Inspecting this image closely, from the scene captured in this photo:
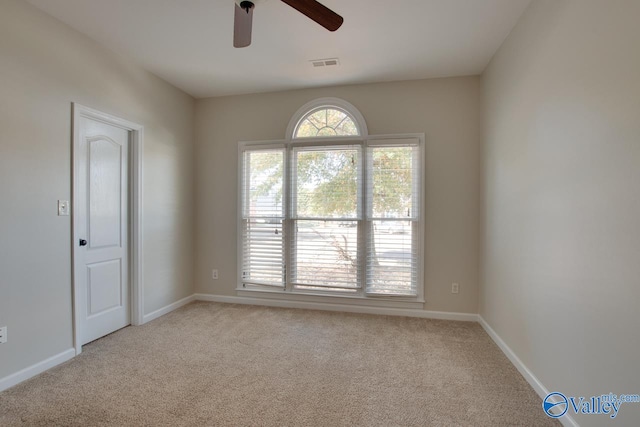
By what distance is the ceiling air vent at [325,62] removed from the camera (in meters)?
3.01

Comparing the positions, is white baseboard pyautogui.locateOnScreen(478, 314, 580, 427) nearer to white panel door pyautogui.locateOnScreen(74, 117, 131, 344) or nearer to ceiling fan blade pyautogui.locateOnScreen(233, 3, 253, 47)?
ceiling fan blade pyautogui.locateOnScreen(233, 3, 253, 47)

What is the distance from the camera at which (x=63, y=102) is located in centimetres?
245

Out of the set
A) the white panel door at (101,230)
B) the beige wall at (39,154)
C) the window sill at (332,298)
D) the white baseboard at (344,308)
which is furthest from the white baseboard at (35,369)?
the window sill at (332,298)

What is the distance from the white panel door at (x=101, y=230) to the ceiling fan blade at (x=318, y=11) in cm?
221

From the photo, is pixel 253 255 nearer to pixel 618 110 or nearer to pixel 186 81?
pixel 186 81

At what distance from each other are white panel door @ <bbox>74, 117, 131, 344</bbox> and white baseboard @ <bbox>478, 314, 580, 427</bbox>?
3.59 m

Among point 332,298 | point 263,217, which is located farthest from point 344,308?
point 263,217

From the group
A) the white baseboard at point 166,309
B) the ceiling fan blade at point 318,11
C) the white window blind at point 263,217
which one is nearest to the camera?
the ceiling fan blade at point 318,11

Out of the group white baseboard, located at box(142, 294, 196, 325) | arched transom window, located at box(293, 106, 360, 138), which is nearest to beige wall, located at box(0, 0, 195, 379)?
white baseboard, located at box(142, 294, 196, 325)

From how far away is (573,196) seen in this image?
5.57 ft

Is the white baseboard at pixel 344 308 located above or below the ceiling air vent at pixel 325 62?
below

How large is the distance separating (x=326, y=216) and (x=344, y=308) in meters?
1.14

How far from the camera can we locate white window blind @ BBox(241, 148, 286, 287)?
386cm

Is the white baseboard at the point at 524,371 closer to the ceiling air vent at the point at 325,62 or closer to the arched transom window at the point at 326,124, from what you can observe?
the arched transom window at the point at 326,124
